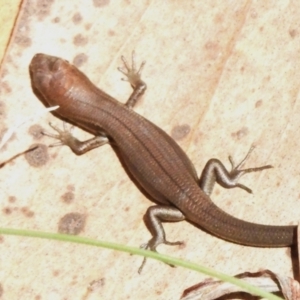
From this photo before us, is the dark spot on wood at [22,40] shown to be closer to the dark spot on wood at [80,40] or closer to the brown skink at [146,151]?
the brown skink at [146,151]

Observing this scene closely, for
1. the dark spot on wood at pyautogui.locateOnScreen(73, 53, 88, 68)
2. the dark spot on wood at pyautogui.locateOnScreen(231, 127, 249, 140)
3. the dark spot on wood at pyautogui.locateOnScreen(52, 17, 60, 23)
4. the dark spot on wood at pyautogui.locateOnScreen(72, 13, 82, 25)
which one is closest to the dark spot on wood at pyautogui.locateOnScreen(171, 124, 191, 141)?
the dark spot on wood at pyautogui.locateOnScreen(231, 127, 249, 140)

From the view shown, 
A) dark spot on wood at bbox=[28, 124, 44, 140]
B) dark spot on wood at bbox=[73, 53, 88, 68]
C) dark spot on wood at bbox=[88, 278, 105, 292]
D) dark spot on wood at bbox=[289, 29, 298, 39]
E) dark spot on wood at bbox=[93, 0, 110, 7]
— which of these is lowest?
dark spot on wood at bbox=[88, 278, 105, 292]

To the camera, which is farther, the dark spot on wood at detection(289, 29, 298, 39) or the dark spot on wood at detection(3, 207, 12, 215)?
the dark spot on wood at detection(289, 29, 298, 39)

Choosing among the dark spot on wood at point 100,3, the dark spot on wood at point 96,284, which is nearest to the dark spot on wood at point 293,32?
the dark spot on wood at point 100,3

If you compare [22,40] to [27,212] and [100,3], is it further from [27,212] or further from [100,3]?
[27,212]

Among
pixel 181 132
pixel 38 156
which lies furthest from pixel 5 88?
pixel 181 132

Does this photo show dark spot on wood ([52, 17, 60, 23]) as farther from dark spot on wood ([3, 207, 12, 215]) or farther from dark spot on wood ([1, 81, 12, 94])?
dark spot on wood ([3, 207, 12, 215])

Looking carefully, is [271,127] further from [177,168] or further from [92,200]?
[92,200]
